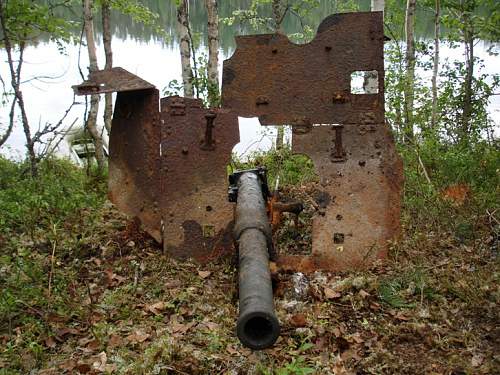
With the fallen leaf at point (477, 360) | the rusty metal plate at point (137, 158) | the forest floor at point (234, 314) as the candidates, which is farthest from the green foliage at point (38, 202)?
the fallen leaf at point (477, 360)

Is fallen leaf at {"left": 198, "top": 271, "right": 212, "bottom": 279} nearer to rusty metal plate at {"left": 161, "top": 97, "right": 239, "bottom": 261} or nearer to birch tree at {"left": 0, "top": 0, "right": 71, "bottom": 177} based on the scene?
rusty metal plate at {"left": 161, "top": 97, "right": 239, "bottom": 261}

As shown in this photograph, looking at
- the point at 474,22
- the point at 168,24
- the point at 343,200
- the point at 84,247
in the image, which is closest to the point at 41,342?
the point at 84,247

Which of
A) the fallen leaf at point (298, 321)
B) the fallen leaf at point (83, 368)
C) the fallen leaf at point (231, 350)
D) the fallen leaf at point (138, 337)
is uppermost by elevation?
the fallen leaf at point (298, 321)

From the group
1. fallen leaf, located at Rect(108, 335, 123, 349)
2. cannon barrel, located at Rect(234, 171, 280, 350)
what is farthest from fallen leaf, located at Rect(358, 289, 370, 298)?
fallen leaf, located at Rect(108, 335, 123, 349)

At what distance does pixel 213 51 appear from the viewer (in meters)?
9.90

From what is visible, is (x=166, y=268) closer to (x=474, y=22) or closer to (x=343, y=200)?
(x=343, y=200)

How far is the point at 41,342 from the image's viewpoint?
3.75m

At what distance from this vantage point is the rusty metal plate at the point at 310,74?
4.84 m

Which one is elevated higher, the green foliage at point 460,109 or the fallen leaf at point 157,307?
the green foliage at point 460,109

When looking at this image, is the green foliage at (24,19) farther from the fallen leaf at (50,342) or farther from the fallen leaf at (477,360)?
the fallen leaf at (477,360)

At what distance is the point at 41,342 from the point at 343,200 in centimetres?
280

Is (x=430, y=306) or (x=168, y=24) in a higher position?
(x=168, y=24)

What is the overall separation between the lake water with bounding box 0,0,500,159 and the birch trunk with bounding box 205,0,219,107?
2354mm

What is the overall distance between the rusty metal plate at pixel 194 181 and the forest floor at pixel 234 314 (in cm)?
21
